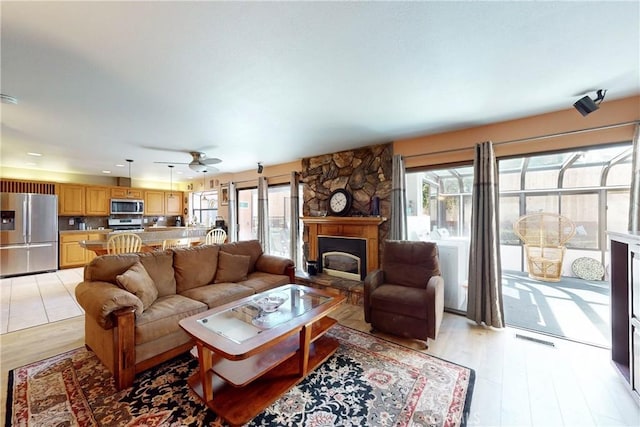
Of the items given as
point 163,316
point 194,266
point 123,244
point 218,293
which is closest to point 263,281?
point 218,293

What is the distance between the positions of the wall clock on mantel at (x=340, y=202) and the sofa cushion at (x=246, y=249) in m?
1.49

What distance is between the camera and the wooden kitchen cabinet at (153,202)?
7.60 m

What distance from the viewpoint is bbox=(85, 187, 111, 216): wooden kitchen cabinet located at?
21.4ft

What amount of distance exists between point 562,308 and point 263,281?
395cm

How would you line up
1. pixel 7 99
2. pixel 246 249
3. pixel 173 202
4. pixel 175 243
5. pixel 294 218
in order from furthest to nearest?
pixel 173 202, pixel 294 218, pixel 175 243, pixel 246 249, pixel 7 99

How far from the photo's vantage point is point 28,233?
17.8ft

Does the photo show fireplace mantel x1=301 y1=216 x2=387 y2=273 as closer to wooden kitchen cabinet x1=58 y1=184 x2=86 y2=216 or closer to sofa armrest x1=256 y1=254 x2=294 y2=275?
sofa armrest x1=256 y1=254 x2=294 y2=275

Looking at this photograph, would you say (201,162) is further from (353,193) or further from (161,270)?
(353,193)

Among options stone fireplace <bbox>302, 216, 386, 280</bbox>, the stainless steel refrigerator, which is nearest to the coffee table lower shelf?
stone fireplace <bbox>302, 216, 386, 280</bbox>

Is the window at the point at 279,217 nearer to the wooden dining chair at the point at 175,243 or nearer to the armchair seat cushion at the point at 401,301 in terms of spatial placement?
the wooden dining chair at the point at 175,243

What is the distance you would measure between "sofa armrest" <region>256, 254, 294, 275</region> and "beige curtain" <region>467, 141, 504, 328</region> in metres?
2.42

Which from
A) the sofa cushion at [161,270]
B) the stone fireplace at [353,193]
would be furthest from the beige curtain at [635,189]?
the sofa cushion at [161,270]

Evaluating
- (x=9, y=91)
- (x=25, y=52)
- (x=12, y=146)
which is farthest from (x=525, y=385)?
(x=12, y=146)

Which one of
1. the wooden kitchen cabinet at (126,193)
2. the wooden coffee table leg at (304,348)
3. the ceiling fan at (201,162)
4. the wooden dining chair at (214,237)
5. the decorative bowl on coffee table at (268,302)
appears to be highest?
the ceiling fan at (201,162)
